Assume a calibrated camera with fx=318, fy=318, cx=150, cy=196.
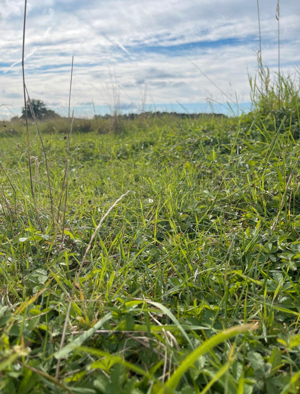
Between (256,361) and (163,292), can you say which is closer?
(256,361)

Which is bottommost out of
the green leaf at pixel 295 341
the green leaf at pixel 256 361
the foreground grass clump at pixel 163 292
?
the green leaf at pixel 256 361

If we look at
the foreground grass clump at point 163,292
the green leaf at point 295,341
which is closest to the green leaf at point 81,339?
the foreground grass clump at point 163,292

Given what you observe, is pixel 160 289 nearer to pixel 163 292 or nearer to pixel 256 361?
pixel 163 292

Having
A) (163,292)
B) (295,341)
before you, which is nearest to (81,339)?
(163,292)

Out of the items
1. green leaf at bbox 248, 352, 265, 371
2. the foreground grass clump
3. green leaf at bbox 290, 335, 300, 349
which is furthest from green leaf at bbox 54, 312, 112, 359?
green leaf at bbox 290, 335, 300, 349

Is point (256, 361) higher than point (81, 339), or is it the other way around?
point (81, 339)

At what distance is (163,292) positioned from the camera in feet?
4.60

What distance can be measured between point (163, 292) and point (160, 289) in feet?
0.07

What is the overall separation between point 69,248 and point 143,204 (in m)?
0.72

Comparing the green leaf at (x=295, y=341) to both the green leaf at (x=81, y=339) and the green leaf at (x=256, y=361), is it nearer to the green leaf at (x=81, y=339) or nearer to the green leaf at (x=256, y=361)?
the green leaf at (x=256, y=361)

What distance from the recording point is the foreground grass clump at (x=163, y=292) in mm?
937

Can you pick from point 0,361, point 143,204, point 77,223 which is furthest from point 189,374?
point 143,204

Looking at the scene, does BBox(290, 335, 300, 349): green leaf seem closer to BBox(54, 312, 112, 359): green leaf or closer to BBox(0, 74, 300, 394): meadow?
BBox(0, 74, 300, 394): meadow

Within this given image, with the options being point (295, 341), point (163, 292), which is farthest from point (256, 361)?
point (163, 292)
